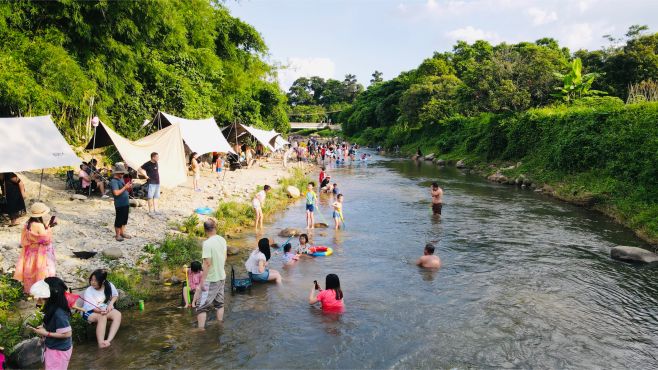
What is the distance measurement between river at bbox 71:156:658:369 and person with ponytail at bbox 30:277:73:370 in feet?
4.18

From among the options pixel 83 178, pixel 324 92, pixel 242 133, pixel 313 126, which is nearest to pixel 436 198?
pixel 83 178

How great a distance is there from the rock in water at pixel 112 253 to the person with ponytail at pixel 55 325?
4.89 m

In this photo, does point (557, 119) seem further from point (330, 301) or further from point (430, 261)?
point (330, 301)

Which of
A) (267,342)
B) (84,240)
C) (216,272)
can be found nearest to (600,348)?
(267,342)

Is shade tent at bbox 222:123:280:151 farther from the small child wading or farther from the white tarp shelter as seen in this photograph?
the white tarp shelter

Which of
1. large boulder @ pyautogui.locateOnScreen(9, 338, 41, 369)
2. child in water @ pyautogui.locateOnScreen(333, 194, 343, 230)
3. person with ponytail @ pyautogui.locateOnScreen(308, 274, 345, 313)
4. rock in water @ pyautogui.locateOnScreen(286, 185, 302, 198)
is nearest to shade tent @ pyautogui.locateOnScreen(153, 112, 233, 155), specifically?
rock in water @ pyautogui.locateOnScreen(286, 185, 302, 198)

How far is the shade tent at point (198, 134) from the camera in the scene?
62.8 ft

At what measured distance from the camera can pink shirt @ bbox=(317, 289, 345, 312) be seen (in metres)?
9.26

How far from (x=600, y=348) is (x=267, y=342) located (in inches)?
242

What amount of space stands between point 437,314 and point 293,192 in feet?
48.1

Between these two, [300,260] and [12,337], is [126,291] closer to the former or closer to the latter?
[12,337]

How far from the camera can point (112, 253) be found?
10.5 metres

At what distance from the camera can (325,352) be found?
776cm

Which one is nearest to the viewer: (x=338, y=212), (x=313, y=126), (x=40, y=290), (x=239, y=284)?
(x=40, y=290)
